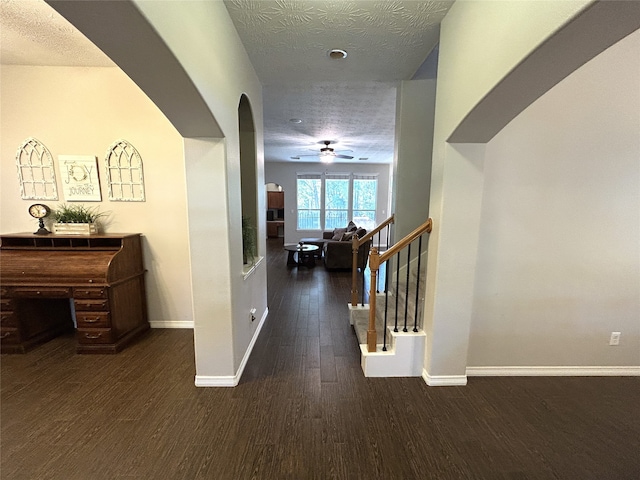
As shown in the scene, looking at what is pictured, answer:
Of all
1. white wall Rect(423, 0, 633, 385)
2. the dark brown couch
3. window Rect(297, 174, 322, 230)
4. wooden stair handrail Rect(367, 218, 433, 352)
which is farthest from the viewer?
window Rect(297, 174, 322, 230)

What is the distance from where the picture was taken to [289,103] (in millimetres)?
3957

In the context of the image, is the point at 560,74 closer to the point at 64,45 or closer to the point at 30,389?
the point at 64,45

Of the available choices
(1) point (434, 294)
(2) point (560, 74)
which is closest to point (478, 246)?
(1) point (434, 294)

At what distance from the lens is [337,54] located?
2.50 m

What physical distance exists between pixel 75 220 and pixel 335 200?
7.44 meters

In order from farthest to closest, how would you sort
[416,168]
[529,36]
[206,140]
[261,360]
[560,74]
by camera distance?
[416,168]
[261,360]
[206,140]
[560,74]
[529,36]

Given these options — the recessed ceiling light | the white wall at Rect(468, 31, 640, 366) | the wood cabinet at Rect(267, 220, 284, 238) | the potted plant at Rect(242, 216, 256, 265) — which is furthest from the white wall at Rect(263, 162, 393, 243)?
the white wall at Rect(468, 31, 640, 366)

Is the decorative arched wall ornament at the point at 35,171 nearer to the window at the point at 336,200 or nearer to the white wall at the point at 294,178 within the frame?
the white wall at the point at 294,178

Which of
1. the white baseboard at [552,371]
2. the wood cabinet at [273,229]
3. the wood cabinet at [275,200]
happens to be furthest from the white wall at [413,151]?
the wood cabinet at [275,200]

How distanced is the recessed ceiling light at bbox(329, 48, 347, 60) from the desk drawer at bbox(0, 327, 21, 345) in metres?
4.15

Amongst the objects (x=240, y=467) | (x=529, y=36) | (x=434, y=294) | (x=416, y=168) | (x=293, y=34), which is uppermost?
(x=293, y=34)

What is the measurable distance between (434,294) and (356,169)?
7.73 metres

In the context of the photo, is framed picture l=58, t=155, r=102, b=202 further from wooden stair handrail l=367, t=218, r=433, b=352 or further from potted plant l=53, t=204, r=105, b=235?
wooden stair handrail l=367, t=218, r=433, b=352

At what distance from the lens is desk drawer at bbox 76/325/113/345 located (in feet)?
8.99
